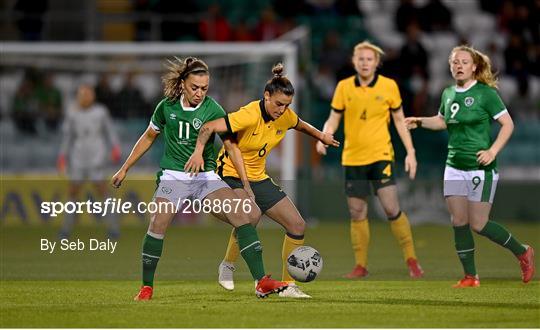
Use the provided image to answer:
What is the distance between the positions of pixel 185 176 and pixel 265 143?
33.3 inches

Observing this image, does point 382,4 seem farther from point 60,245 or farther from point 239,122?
point 239,122

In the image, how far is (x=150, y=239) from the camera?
977cm

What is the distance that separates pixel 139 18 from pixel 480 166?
12645 millimetres

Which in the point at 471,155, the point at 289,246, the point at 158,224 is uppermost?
the point at 471,155

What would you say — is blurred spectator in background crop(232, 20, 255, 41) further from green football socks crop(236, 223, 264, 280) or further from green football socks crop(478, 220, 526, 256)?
green football socks crop(236, 223, 264, 280)

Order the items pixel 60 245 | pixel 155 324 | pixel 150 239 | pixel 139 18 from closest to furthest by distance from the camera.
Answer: pixel 155 324
pixel 150 239
pixel 60 245
pixel 139 18

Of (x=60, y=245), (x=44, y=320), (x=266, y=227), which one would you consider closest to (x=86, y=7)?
(x=266, y=227)

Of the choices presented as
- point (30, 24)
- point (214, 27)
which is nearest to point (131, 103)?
point (214, 27)

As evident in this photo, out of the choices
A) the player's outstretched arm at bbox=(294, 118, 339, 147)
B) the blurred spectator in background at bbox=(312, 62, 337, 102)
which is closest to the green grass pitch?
the player's outstretched arm at bbox=(294, 118, 339, 147)

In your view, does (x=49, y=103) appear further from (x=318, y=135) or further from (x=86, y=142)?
(x=318, y=135)

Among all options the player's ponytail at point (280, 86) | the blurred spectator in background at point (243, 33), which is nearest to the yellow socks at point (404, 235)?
the player's ponytail at point (280, 86)

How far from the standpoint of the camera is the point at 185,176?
9.80 m

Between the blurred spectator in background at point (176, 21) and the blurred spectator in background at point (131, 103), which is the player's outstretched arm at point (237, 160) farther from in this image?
the blurred spectator in background at point (176, 21)

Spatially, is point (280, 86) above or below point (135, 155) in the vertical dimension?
above
